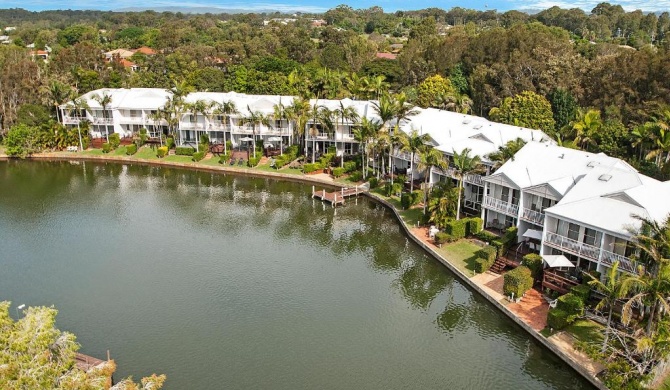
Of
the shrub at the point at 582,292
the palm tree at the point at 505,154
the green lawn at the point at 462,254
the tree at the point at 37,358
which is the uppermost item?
the palm tree at the point at 505,154

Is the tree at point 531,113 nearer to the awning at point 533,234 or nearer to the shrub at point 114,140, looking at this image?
the awning at point 533,234

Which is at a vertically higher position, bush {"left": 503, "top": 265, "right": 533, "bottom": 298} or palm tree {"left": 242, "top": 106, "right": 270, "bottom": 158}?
palm tree {"left": 242, "top": 106, "right": 270, "bottom": 158}

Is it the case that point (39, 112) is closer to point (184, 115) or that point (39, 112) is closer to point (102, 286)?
point (184, 115)

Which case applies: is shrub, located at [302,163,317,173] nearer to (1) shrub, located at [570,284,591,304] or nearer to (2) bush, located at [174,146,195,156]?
(2) bush, located at [174,146,195,156]

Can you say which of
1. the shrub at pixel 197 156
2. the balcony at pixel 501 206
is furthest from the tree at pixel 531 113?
the shrub at pixel 197 156

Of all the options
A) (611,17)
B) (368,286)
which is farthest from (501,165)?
(611,17)

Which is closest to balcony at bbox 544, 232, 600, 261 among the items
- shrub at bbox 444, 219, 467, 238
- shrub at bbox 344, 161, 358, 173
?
shrub at bbox 444, 219, 467, 238
